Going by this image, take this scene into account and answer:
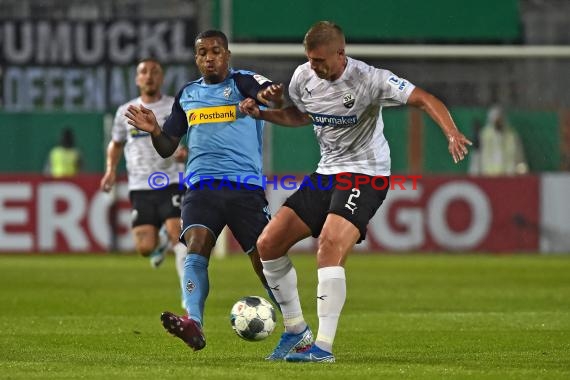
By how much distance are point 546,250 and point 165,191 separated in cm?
934

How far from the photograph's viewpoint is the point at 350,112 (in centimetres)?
876

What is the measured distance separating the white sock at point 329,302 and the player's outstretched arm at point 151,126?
1.54 m

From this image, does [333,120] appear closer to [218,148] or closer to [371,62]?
[218,148]

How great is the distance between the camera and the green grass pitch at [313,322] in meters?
8.24

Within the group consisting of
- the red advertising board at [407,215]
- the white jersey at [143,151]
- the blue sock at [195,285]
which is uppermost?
the white jersey at [143,151]

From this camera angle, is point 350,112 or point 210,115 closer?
point 350,112

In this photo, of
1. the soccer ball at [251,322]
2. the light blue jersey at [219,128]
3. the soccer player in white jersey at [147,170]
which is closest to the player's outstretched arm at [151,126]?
the light blue jersey at [219,128]

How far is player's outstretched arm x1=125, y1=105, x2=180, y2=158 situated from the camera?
9.01 m

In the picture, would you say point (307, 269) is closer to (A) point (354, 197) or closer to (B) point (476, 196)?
(B) point (476, 196)

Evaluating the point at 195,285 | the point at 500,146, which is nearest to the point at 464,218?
the point at 500,146

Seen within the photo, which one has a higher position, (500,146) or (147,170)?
(147,170)

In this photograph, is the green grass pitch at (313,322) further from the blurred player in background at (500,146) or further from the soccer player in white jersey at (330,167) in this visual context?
the blurred player in background at (500,146)

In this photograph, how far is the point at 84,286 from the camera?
623 inches

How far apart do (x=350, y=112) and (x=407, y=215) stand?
12511 millimetres
